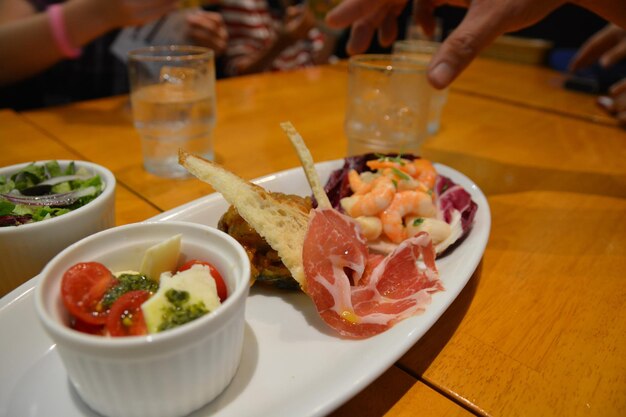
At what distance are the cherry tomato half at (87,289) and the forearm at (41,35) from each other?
95.1 inches

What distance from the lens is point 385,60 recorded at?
2.04 meters

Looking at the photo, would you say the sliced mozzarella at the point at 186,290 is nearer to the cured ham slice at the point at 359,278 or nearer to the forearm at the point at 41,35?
the cured ham slice at the point at 359,278

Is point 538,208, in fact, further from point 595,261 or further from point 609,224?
point 595,261

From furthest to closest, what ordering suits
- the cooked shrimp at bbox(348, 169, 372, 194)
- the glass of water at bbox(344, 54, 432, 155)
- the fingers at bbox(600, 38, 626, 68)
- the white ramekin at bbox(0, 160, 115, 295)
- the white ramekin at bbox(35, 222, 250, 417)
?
the fingers at bbox(600, 38, 626, 68), the glass of water at bbox(344, 54, 432, 155), the cooked shrimp at bbox(348, 169, 372, 194), the white ramekin at bbox(0, 160, 115, 295), the white ramekin at bbox(35, 222, 250, 417)

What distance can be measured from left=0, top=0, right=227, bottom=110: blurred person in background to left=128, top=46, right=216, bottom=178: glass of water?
1032mm

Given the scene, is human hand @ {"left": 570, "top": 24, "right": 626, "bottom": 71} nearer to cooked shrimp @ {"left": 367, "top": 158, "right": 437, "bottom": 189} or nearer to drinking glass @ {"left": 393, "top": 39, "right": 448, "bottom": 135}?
drinking glass @ {"left": 393, "top": 39, "right": 448, "bottom": 135}

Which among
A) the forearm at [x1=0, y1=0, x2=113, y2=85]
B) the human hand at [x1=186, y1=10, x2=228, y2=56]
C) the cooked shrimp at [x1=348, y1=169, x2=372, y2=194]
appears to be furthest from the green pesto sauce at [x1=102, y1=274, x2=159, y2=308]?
the human hand at [x1=186, y1=10, x2=228, y2=56]

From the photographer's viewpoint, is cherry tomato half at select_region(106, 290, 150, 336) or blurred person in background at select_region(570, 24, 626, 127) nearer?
cherry tomato half at select_region(106, 290, 150, 336)

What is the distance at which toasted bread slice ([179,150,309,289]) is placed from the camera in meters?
1.08

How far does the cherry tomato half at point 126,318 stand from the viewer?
78cm

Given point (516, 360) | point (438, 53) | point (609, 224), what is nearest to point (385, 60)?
point (438, 53)

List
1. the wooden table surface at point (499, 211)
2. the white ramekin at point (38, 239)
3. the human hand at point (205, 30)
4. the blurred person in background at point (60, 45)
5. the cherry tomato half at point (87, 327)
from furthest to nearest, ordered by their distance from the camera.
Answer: the human hand at point (205, 30) < the blurred person in background at point (60, 45) < the white ramekin at point (38, 239) < the wooden table surface at point (499, 211) < the cherry tomato half at point (87, 327)

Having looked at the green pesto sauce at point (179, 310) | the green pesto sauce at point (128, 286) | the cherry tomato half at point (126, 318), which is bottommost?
the green pesto sauce at point (128, 286)

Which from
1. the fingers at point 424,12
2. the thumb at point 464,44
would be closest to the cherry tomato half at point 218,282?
the thumb at point 464,44
